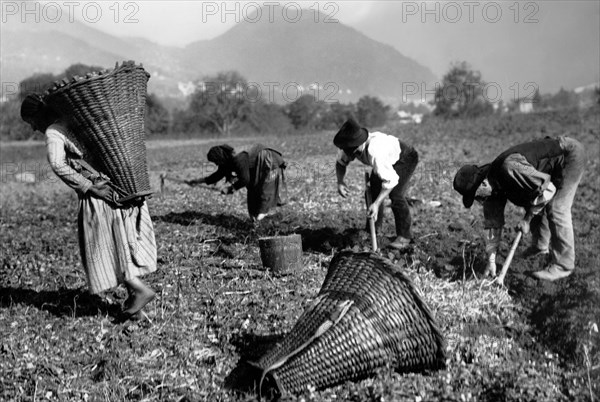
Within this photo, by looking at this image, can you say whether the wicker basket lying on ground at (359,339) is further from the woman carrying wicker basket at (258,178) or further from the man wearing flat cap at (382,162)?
the woman carrying wicker basket at (258,178)

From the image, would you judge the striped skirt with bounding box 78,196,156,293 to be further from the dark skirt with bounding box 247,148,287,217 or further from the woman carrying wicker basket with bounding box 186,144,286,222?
the dark skirt with bounding box 247,148,287,217

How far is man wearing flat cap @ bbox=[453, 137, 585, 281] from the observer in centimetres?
537

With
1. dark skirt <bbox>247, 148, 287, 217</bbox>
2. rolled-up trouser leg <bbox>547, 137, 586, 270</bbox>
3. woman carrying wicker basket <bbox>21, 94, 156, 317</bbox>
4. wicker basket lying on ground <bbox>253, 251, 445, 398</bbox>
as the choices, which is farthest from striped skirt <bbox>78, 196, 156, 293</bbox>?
rolled-up trouser leg <bbox>547, 137, 586, 270</bbox>

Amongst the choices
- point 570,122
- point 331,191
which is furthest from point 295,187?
point 570,122

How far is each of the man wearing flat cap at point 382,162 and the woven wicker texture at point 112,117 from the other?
Result: 2.26 meters

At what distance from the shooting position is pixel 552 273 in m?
5.80

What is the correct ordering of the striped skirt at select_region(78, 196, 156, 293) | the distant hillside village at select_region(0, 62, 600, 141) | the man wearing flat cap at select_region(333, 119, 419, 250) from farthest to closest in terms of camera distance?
the distant hillside village at select_region(0, 62, 600, 141)
the man wearing flat cap at select_region(333, 119, 419, 250)
the striped skirt at select_region(78, 196, 156, 293)

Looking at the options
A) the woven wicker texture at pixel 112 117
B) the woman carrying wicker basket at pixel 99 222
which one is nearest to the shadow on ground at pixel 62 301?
the woman carrying wicker basket at pixel 99 222

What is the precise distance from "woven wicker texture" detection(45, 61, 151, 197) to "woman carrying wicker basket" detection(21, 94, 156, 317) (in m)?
0.10

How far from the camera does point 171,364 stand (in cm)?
419

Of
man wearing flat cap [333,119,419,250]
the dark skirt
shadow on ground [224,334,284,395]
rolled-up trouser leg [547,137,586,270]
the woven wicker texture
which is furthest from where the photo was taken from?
the dark skirt

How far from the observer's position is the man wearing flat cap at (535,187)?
5.37 m

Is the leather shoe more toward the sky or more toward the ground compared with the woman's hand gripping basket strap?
more toward the ground

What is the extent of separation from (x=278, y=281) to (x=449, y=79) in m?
70.2
